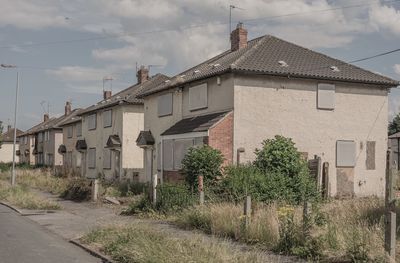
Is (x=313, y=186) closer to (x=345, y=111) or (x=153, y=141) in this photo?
(x=345, y=111)

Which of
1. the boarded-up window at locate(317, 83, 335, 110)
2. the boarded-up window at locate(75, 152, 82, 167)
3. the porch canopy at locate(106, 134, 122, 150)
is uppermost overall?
the boarded-up window at locate(317, 83, 335, 110)

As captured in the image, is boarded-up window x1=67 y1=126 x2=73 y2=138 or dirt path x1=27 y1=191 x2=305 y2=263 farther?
boarded-up window x1=67 y1=126 x2=73 y2=138

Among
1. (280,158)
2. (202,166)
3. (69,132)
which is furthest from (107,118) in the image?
(280,158)

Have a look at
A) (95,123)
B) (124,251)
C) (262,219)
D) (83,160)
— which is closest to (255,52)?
(262,219)

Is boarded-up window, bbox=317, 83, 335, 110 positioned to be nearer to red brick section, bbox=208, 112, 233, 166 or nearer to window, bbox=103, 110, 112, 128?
red brick section, bbox=208, 112, 233, 166

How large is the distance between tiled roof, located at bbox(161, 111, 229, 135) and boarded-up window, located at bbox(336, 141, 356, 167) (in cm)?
616

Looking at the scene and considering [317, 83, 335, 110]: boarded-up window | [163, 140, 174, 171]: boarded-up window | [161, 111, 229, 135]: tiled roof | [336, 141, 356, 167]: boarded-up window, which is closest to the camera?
[161, 111, 229, 135]: tiled roof

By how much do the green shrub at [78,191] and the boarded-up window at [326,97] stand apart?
→ 11859 mm

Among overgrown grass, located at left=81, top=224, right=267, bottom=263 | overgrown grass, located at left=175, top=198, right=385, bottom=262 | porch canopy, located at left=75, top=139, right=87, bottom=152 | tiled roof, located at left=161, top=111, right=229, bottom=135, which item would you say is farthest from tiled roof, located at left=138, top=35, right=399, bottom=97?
porch canopy, located at left=75, top=139, right=87, bottom=152

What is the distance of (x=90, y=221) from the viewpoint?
731 inches

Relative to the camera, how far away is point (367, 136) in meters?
26.6

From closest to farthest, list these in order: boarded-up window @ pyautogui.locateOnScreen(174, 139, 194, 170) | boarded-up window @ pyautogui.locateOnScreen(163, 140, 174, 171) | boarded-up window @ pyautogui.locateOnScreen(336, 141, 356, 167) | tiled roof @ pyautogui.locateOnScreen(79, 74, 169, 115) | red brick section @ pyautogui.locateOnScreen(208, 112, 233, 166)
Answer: red brick section @ pyautogui.locateOnScreen(208, 112, 233, 166)
boarded-up window @ pyautogui.locateOnScreen(174, 139, 194, 170)
boarded-up window @ pyautogui.locateOnScreen(336, 141, 356, 167)
boarded-up window @ pyautogui.locateOnScreen(163, 140, 174, 171)
tiled roof @ pyautogui.locateOnScreen(79, 74, 169, 115)

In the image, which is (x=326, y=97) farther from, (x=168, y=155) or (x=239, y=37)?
(x=168, y=155)

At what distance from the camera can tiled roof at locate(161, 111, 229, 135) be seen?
22922 millimetres
